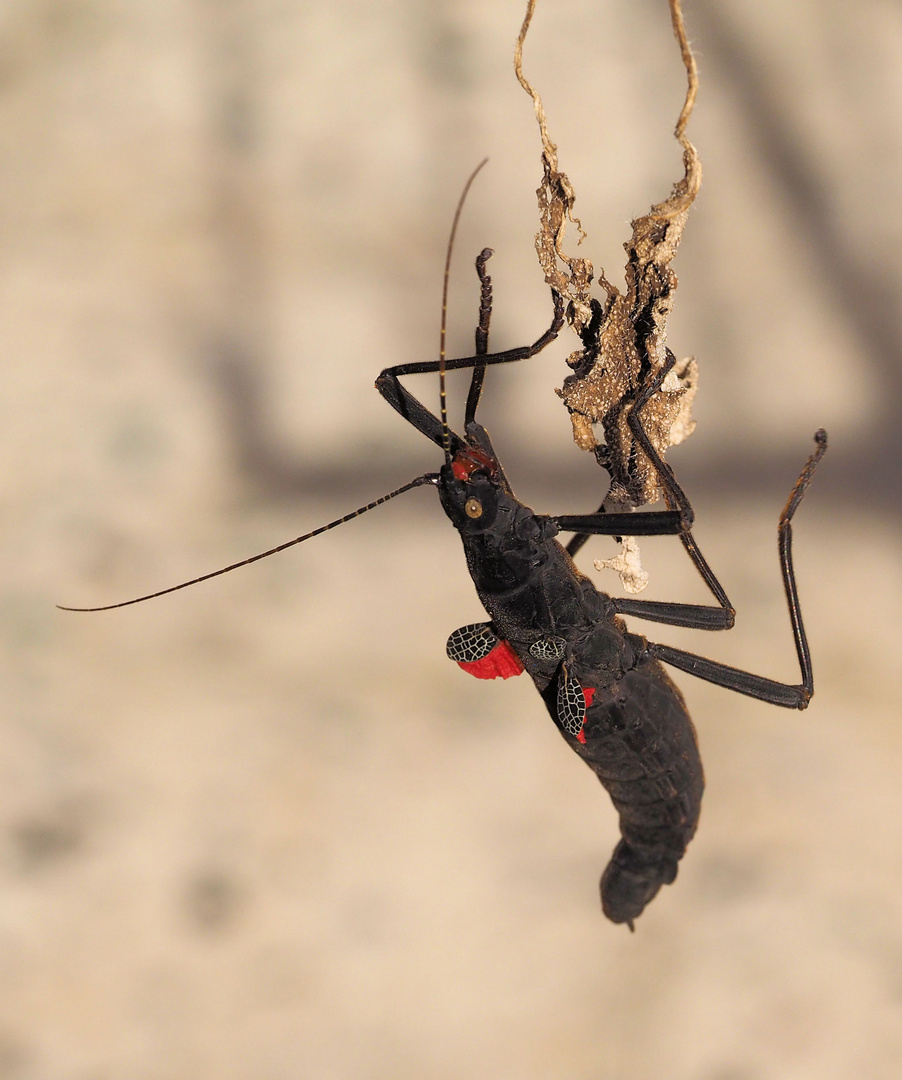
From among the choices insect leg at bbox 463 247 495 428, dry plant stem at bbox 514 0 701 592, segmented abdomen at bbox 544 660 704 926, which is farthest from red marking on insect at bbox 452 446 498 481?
segmented abdomen at bbox 544 660 704 926

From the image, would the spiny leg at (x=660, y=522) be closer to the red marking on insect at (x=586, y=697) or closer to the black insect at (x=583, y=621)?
the black insect at (x=583, y=621)

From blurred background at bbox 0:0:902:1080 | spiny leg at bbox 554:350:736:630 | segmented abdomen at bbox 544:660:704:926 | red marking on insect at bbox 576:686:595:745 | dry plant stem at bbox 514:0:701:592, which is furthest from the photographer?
blurred background at bbox 0:0:902:1080

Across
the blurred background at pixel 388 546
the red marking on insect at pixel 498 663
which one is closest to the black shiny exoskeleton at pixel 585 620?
the red marking on insect at pixel 498 663

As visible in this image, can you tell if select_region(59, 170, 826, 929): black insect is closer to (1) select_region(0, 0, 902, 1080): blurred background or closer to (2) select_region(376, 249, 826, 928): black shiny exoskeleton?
(2) select_region(376, 249, 826, 928): black shiny exoskeleton

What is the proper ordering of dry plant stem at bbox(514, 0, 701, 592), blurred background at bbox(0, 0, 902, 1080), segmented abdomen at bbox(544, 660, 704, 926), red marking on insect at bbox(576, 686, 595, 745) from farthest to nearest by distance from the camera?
blurred background at bbox(0, 0, 902, 1080) → segmented abdomen at bbox(544, 660, 704, 926) → red marking on insect at bbox(576, 686, 595, 745) → dry plant stem at bbox(514, 0, 701, 592)

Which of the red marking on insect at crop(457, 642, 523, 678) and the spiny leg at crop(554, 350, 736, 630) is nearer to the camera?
the spiny leg at crop(554, 350, 736, 630)

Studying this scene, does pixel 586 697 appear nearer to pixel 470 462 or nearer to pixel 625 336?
pixel 470 462

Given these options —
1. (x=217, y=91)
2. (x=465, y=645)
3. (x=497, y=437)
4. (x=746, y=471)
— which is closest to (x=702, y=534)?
(x=746, y=471)

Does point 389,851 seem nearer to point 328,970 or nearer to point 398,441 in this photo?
point 328,970
